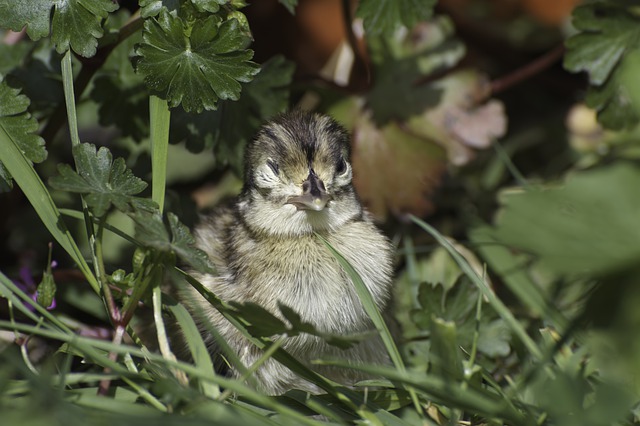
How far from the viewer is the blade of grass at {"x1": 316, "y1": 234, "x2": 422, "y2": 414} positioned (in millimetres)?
1970

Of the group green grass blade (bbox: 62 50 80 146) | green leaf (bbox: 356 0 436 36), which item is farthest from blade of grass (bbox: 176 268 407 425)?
green leaf (bbox: 356 0 436 36)

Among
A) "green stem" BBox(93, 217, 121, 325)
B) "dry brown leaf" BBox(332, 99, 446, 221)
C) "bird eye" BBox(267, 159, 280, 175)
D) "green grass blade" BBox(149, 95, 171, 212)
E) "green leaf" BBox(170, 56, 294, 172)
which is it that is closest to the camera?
"green stem" BBox(93, 217, 121, 325)

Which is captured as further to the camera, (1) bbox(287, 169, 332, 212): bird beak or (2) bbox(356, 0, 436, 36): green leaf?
(2) bbox(356, 0, 436, 36): green leaf

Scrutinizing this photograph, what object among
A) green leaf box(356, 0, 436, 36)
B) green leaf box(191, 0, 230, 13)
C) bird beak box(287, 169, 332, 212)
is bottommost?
bird beak box(287, 169, 332, 212)

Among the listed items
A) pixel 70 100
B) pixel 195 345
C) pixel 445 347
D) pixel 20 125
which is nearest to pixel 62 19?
pixel 70 100

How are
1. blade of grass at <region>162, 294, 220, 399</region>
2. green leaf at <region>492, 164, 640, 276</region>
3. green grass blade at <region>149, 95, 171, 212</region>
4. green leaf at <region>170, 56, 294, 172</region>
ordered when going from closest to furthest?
green leaf at <region>492, 164, 640, 276</region>, blade of grass at <region>162, 294, 220, 399</region>, green grass blade at <region>149, 95, 171, 212</region>, green leaf at <region>170, 56, 294, 172</region>

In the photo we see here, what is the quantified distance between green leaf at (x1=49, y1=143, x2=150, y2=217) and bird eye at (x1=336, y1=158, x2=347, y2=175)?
571mm

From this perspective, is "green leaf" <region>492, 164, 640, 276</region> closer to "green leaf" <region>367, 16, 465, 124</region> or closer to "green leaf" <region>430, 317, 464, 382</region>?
"green leaf" <region>430, 317, 464, 382</region>

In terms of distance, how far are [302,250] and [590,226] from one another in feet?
2.82

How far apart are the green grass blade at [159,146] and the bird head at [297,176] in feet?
0.93

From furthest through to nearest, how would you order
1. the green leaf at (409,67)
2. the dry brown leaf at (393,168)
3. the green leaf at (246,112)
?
the green leaf at (409,67) → the dry brown leaf at (393,168) → the green leaf at (246,112)

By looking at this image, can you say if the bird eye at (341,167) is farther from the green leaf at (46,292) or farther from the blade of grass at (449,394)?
the green leaf at (46,292)

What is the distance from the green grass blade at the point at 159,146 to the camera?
85.3 inches

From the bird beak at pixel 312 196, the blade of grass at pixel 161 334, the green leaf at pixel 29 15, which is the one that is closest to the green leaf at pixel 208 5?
the green leaf at pixel 29 15
